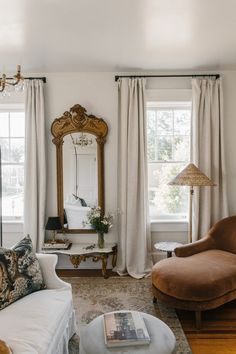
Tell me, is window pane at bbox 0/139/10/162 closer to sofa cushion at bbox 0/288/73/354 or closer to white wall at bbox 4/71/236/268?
white wall at bbox 4/71/236/268

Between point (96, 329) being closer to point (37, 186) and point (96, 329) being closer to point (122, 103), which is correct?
point (37, 186)

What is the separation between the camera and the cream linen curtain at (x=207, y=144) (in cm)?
394

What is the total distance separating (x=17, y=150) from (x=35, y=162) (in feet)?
1.73

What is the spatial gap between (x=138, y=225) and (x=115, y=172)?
2.60 feet

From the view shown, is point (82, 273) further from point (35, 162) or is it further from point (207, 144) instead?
point (207, 144)

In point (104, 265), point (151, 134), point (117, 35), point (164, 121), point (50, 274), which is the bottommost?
point (104, 265)

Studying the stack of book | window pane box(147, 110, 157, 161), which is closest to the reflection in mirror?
window pane box(147, 110, 157, 161)

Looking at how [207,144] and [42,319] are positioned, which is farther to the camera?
[207,144]

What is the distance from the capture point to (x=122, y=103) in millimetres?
3941

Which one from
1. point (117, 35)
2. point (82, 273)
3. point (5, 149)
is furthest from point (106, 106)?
point (82, 273)

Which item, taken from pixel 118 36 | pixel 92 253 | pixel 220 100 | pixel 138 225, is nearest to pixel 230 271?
pixel 138 225

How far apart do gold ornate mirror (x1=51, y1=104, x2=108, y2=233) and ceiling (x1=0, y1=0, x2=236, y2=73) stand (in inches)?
29.9

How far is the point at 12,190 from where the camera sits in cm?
430

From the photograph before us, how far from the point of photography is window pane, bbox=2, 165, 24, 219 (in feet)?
14.1
